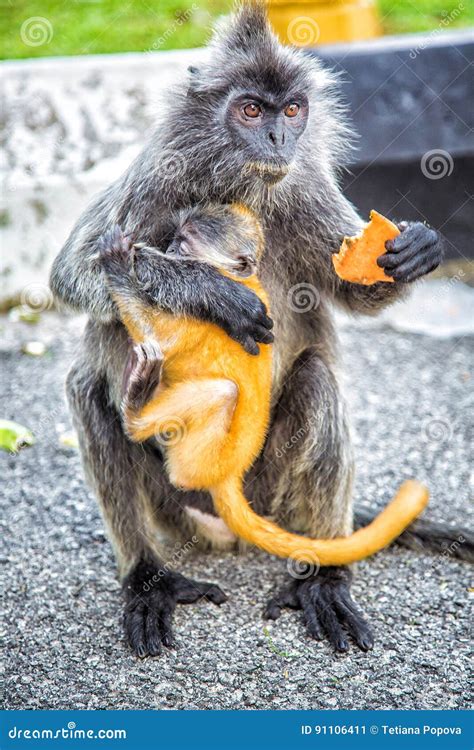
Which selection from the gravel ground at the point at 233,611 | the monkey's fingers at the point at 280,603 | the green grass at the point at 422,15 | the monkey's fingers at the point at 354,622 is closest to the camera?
the gravel ground at the point at 233,611

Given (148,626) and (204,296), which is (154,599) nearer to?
(148,626)

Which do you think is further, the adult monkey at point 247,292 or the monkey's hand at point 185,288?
the adult monkey at point 247,292

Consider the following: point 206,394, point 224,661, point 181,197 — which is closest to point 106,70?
point 181,197

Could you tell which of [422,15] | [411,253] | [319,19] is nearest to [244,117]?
[411,253]

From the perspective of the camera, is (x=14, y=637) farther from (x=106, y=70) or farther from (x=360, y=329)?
(x=106, y=70)

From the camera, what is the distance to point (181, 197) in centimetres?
470

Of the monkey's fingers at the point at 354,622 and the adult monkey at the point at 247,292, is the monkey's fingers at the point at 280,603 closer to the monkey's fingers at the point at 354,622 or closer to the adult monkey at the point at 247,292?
the adult monkey at the point at 247,292

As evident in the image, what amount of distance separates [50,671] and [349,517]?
1.64m

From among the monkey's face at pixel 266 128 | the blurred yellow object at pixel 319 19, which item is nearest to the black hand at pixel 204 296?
the monkey's face at pixel 266 128

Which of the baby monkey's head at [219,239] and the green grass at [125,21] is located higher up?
the baby monkey's head at [219,239]

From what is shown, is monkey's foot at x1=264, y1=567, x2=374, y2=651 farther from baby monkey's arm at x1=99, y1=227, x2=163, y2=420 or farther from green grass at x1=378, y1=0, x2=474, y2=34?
green grass at x1=378, y1=0, x2=474, y2=34

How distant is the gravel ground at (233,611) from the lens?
4246 millimetres

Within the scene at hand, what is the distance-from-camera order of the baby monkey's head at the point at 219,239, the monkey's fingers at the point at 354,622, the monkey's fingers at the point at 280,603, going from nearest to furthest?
the baby monkey's head at the point at 219,239 → the monkey's fingers at the point at 354,622 → the monkey's fingers at the point at 280,603

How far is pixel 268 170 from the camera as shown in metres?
4.50
